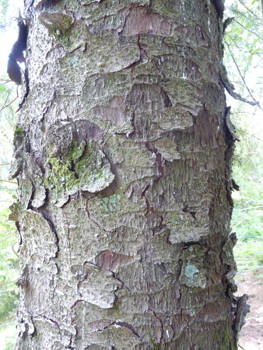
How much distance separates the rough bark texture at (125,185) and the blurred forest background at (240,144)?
126cm

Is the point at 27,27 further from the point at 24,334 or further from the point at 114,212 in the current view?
the point at 24,334

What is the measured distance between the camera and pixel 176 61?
62 cm

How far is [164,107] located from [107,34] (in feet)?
0.66

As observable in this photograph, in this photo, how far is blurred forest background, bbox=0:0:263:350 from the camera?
88.5 inches

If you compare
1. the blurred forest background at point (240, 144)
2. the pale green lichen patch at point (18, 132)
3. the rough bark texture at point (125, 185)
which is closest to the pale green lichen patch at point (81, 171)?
the rough bark texture at point (125, 185)

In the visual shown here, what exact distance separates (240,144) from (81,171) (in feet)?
11.0

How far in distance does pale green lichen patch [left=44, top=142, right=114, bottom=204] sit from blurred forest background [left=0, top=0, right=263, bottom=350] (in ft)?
4.41

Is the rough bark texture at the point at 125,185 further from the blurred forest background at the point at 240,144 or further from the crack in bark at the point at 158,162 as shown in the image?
the blurred forest background at the point at 240,144

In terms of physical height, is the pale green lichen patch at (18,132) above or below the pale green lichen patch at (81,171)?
above

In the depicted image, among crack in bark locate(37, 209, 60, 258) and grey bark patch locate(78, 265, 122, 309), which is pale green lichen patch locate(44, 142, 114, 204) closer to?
crack in bark locate(37, 209, 60, 258)

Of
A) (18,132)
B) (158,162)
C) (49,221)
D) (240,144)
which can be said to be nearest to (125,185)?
(158,162)

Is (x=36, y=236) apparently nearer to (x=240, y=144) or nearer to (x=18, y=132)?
(x=18, y=132)

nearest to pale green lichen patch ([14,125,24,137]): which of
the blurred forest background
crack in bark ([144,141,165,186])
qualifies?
crack in bark ([144,141,165,186])

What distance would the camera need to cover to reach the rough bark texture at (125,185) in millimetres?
580
